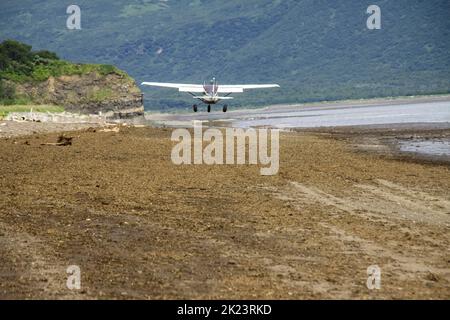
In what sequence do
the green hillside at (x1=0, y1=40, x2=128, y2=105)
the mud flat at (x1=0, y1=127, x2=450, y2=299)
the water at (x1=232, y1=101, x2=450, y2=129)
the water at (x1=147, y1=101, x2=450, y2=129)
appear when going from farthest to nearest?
the green hillside at (x1=0, y1=40, x2=128, y2=105) < the water at (x1=147, y1=101, x2=450, y2=129) < the water at (x1=232, y1=101, x2=450, y2=129) < the mud flat at (x1=0, y1=127, x2=450, y2=299)

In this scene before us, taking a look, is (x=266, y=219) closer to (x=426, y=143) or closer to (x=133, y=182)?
(x=133, y=182)

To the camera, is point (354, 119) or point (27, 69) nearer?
point (354, 119)

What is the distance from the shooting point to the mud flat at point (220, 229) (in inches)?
472

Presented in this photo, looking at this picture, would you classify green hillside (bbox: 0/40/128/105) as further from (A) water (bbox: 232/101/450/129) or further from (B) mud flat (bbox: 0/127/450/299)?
(B) mud flat (bbox: 0/127/450/299)

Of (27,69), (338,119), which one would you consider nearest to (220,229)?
(338,119)

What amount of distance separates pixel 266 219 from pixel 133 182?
5995mm

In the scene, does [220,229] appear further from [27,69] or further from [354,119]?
[27,69]

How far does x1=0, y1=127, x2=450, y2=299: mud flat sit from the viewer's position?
12.0m

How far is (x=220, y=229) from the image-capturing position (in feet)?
52.6

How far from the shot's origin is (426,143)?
40188 mm

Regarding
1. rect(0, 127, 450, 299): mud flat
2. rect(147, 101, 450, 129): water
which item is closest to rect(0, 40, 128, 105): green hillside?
rect(147, 101, 450, 129): water

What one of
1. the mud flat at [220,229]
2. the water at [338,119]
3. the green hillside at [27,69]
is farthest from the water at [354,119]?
the mud flat at [220,229]

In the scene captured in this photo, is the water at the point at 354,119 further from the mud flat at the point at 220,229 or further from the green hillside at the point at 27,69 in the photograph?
the mud flat at the point at 220,229
